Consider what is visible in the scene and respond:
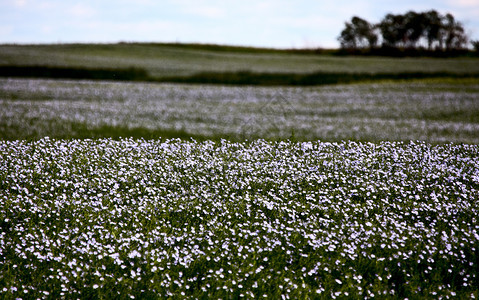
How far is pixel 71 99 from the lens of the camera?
77.2ft

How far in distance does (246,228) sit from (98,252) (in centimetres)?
238

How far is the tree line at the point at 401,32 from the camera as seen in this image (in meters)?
59.4

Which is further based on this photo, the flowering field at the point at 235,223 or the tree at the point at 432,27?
the tree at the point at 432,27

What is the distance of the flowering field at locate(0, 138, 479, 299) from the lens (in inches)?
243

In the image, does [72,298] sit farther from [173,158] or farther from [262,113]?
[262,113]

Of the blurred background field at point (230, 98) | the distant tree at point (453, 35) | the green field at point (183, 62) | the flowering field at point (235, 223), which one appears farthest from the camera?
the distant tree at point (453, 35)

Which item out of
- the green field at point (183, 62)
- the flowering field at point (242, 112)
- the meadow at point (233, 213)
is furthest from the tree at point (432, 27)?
the meadow at point (233, 213)

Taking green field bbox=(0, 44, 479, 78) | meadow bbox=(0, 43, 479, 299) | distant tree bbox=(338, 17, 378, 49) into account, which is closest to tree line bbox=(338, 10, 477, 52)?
distant tree bbox=(338, 17, 378, 49)

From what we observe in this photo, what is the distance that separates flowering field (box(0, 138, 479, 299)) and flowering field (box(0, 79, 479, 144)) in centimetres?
311

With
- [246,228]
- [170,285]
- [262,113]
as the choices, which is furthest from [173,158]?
[262,113]

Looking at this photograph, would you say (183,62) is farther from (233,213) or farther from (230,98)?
(233,213)

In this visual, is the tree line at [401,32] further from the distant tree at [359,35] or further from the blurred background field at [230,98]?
the blurred background field at [230,98]

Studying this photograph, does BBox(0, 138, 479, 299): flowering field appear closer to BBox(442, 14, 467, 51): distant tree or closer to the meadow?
the meadow

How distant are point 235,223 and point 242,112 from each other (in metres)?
13.1
